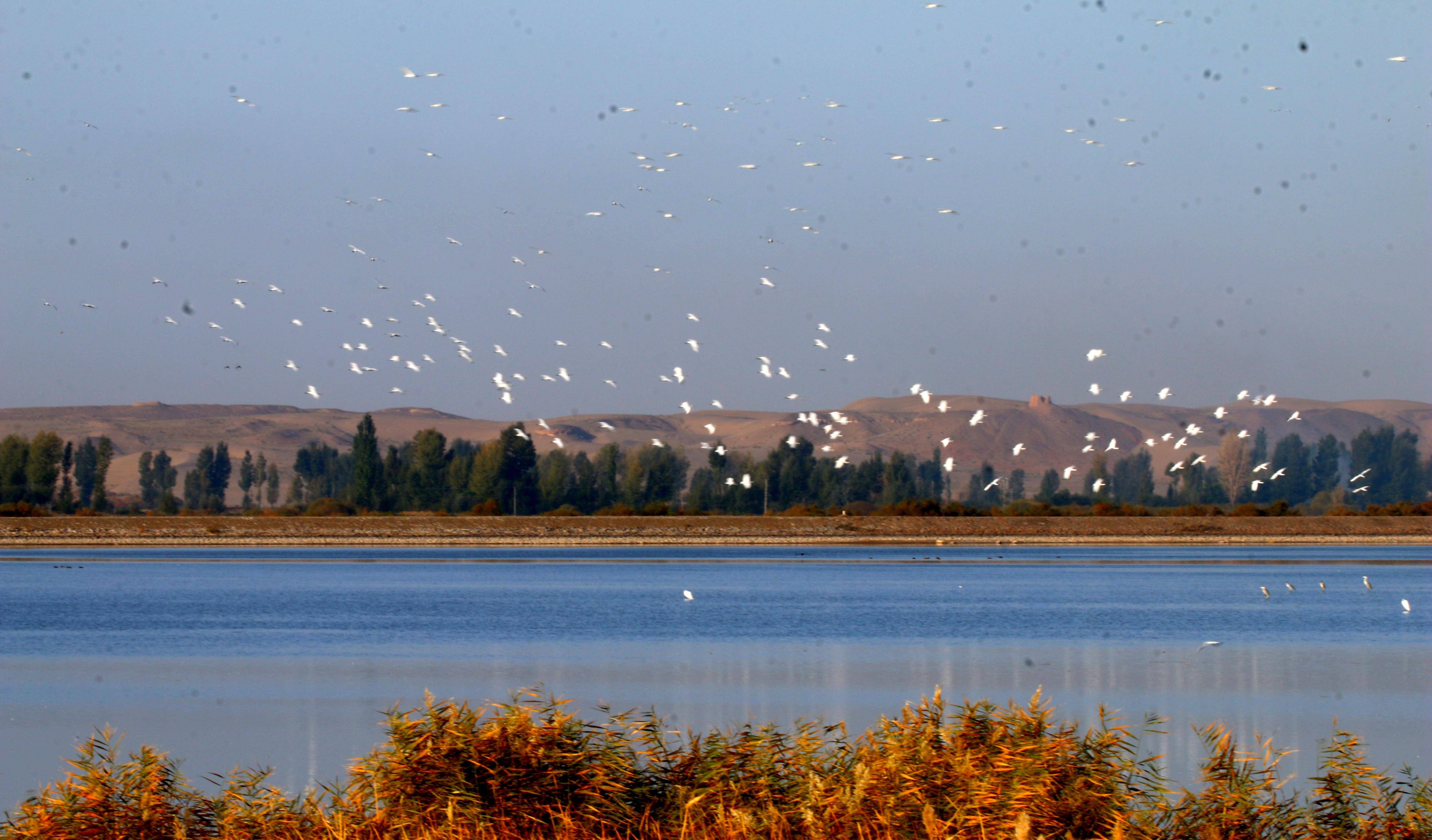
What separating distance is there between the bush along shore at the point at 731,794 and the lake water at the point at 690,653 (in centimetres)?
332

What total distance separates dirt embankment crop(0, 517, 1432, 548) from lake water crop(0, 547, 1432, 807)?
48165 mm

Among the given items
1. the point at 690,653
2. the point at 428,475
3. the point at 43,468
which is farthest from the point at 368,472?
the point at 690,653

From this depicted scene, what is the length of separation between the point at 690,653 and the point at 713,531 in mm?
88325

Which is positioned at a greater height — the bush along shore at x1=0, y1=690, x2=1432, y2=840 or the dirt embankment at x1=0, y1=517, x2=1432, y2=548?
the bush along shore at x1=0, y1=690, x2=1432, y2=840

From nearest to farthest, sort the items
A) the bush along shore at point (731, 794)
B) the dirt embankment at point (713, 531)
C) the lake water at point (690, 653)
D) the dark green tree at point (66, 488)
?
the bush along shore at point (731, 794)
the lake water at point (690, 653)
the dirt embankment at point (713, 531)
the dark green tree at point (66, 488)

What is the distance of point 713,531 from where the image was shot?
11681cm

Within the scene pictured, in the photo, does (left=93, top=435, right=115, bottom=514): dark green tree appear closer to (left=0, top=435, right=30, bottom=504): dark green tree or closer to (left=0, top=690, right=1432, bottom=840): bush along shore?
(left=0, top=435, right=30, bottom=504): dark green tree

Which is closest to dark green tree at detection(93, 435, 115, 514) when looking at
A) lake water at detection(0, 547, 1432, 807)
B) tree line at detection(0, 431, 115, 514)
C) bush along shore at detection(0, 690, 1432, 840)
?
tree line at detection(0, 431, 115, 514)

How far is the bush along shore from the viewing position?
933 cm

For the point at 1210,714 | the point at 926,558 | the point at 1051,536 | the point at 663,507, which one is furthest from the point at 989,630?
the point at 663,507

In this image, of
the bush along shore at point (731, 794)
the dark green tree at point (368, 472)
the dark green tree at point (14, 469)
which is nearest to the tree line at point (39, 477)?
the dark green tree at point (14, 469)

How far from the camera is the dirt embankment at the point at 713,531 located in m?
111

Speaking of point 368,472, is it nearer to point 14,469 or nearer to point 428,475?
point 428,475

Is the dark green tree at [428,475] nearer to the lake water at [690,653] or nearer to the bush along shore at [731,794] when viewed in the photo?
the lake water at [690,653]
